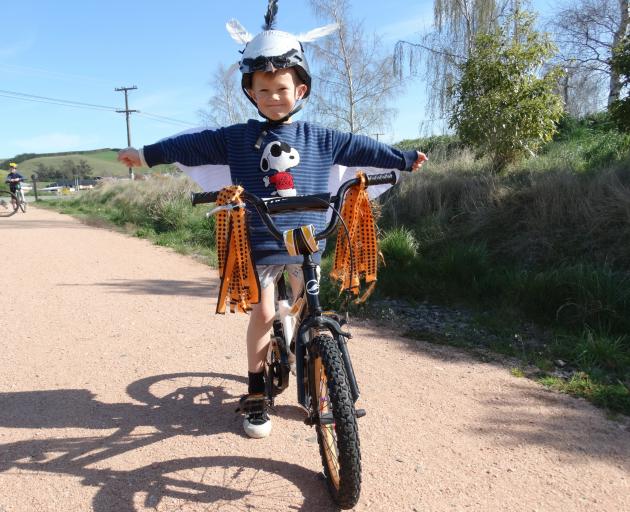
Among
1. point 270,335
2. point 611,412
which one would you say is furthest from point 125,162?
point 611,412

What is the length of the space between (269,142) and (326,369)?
3.88 feet

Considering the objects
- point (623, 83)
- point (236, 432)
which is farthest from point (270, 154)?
point (623, 83)

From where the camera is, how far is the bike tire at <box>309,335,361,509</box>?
1911mm

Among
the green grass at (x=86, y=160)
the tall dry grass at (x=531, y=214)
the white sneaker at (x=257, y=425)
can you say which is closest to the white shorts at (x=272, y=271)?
the white sneaker at (x=257, y=425)

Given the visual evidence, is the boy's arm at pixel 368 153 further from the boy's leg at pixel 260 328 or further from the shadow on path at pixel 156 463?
the shadow on path at pixel 156 463

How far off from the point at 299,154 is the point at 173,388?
1.74m

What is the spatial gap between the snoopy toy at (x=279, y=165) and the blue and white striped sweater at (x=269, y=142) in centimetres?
3

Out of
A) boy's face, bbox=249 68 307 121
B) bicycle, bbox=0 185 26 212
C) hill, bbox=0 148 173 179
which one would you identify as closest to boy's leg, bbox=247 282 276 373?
boy's face, bbox=249 68 307 121

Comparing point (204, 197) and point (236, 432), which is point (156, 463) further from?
point (204, 197)

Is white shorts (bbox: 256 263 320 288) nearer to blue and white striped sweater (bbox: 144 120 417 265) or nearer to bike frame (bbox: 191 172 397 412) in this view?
blue and white striped sweater (bbox: 144 120 417 265)

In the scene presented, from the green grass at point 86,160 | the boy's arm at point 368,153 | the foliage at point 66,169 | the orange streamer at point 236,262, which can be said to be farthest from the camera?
the green grass at point 86,160

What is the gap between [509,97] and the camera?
802 centimetres

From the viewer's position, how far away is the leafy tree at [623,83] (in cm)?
607

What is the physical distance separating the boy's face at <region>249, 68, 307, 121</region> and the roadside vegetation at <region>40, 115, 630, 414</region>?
246 cm
